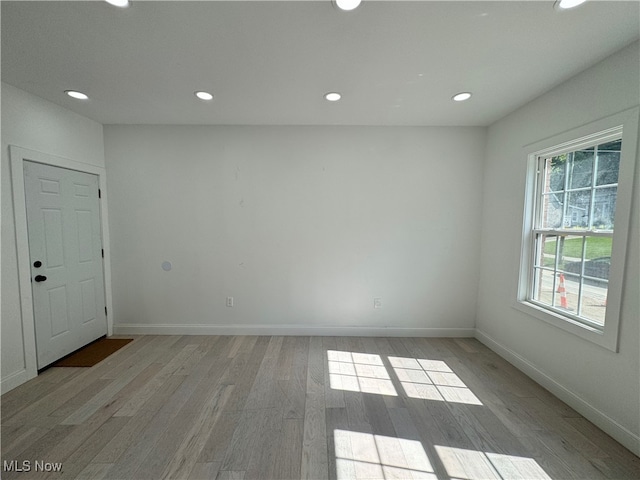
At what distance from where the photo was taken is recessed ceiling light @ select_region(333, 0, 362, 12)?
131cm

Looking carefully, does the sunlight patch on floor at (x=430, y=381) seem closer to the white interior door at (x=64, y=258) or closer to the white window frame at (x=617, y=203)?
the white window frame at (x=617, y=203)

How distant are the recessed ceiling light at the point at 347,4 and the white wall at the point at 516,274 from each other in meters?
1.89

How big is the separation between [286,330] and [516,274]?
9.14ft

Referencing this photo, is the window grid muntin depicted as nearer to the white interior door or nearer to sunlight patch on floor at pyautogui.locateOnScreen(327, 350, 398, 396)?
sunlight patch on floor at pyautogui.locateOnScreen(327, 350, 398, 396)

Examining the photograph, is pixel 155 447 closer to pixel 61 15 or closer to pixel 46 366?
pixel 46 366

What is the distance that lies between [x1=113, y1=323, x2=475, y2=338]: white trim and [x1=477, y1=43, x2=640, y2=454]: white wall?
0.57 metres

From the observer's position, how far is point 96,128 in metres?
3.07

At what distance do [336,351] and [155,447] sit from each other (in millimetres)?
1815

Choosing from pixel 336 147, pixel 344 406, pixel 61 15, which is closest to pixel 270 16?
pixel 61 15

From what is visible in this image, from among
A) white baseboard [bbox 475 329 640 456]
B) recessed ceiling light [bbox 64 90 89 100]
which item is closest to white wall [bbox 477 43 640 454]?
white baseboard [bbox 475 329 640 456]

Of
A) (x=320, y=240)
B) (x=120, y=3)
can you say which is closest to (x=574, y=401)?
(x=320, y=240)

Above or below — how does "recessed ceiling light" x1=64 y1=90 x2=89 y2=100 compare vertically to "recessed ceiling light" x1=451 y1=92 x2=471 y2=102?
below

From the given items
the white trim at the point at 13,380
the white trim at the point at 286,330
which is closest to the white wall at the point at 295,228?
the white trim at the point at 286,330

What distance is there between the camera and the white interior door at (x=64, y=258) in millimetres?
2432
